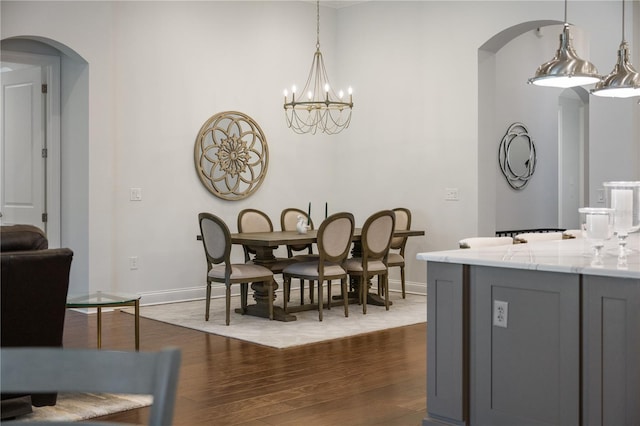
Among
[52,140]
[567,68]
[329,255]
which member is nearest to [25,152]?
[52,140]

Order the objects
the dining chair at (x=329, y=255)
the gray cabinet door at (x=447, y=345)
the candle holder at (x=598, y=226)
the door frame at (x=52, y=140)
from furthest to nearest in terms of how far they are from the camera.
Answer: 1. the door frame at (x=52, y=140)
2. the dining chair at (x=329, y=255)
3. the gray cabinet door at (x=447, y=345)
4. the candle holder at (x=598, y=226)

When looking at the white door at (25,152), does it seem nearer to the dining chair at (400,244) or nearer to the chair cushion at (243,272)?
the chair cushion at (243,272)

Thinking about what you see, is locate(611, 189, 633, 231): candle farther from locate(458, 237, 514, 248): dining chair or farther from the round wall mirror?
the round wall mirror

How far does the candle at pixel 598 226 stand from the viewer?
3.32 metres

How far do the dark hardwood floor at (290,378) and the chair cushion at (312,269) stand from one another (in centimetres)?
83

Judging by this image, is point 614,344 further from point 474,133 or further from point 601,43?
point 474,133

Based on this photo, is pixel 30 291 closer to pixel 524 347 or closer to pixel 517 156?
pixel 524 347

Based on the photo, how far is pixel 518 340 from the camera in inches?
130

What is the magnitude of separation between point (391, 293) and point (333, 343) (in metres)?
2.92

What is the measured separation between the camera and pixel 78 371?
1260 mm

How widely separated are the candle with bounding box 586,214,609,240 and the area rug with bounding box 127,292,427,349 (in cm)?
276

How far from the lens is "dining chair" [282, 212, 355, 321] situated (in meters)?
6.46

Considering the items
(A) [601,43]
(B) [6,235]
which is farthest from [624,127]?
(B) [6,235]

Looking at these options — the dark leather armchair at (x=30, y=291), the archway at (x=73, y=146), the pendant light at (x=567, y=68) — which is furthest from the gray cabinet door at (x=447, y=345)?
the archway at (x=73, y=146)
